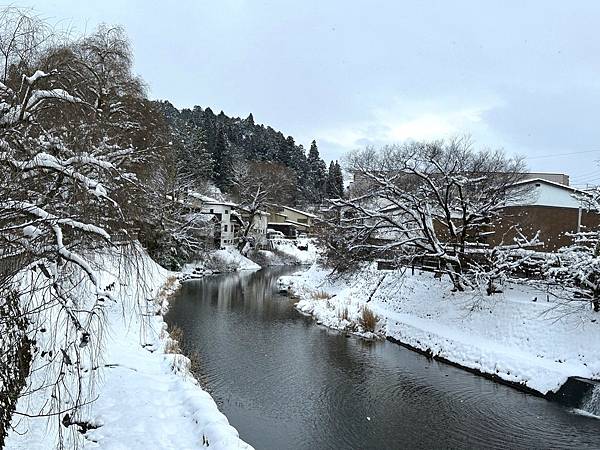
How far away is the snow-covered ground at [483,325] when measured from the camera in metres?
10.1

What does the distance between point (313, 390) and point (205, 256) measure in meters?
22.8

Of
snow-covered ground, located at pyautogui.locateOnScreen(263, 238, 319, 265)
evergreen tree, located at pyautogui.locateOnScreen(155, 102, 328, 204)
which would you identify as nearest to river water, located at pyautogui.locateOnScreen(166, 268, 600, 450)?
snow-covered ground, located at pyautogui.locateOnScreen(263, 238, 319, 265)

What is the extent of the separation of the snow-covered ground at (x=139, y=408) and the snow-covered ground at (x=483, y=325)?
22.1 ft

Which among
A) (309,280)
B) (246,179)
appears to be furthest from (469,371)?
(246,179)

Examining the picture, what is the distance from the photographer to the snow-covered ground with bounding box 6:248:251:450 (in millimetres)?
4898

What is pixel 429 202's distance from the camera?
16203 millimetres

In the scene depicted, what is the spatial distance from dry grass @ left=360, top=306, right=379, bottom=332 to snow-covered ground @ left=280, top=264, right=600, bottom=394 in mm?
133

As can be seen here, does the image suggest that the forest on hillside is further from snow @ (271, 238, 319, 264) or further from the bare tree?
snow @ (271, 238, 319, 264)

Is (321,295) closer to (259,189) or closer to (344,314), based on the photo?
(344,314)

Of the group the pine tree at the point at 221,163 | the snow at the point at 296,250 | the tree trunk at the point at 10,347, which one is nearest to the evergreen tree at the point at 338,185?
the snow at the point at 296,250

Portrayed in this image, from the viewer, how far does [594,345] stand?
32.8ft

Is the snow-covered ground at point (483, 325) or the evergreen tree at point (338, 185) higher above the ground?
the evergreen tree at point (338, 185)

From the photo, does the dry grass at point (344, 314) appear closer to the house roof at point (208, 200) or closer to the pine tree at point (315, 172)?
the house roof at point (208, 200)

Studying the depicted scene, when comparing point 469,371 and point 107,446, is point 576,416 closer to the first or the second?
point 469,371
